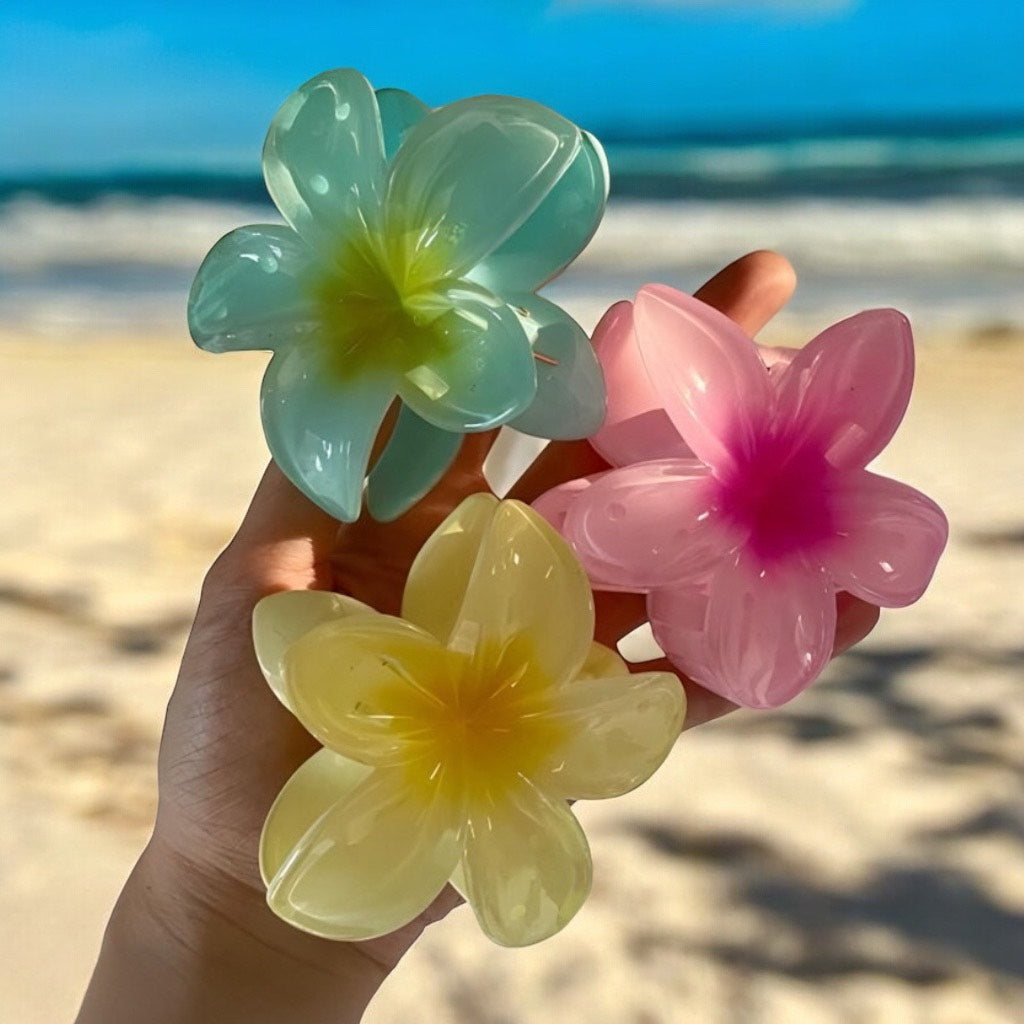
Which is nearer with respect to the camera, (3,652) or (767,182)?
(3,652)

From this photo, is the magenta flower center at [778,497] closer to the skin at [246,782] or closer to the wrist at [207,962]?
the skin at [246,782]

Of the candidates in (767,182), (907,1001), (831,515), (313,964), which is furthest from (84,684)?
(767,182)

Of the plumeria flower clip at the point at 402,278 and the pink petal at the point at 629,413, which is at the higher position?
the plumeria flower clip at the point at 402,278

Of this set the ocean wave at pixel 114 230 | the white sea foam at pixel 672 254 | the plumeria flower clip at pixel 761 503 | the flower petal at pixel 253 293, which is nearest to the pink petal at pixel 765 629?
the plumeria flower clip at pixel 761 503

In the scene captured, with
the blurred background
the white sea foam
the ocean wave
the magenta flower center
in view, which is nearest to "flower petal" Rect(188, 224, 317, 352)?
the magenta flower center

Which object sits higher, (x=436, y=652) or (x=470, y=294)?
(x=470, y=294)

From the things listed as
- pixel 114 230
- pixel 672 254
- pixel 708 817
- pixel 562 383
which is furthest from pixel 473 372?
pixel 114 230

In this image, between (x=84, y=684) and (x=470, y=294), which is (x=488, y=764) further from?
(x=84, y=684)
